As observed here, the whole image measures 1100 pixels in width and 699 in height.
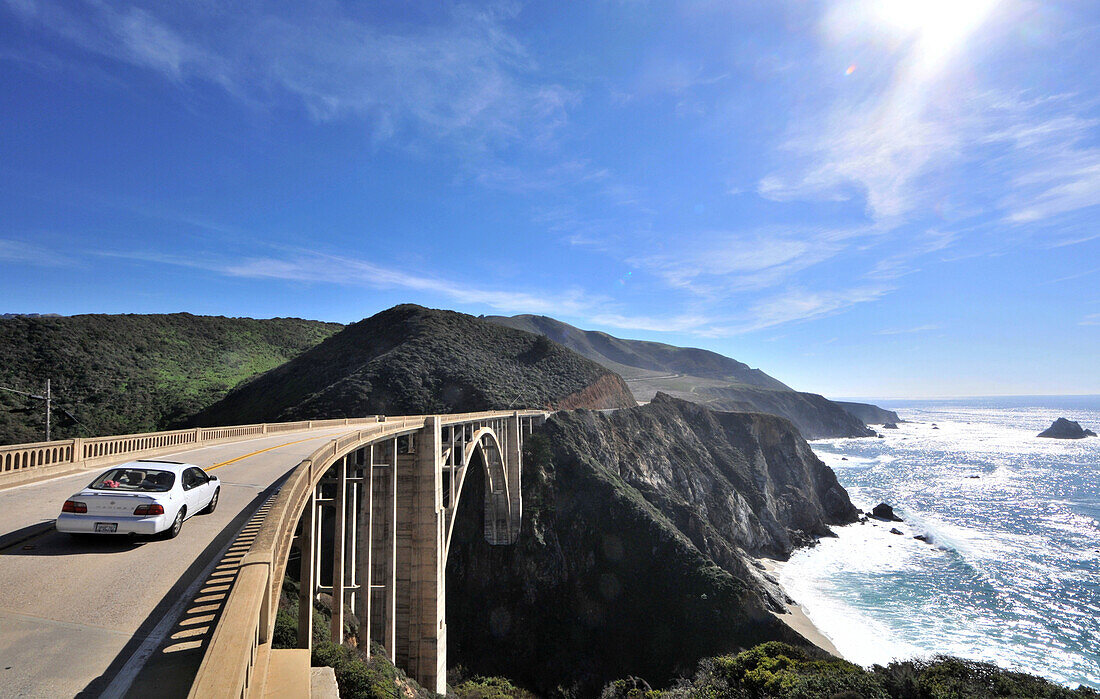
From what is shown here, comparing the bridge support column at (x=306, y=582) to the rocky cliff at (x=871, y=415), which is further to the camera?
the rocky cliff at (x=871, y=415)

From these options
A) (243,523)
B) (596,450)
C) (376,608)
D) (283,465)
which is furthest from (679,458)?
(243,523)

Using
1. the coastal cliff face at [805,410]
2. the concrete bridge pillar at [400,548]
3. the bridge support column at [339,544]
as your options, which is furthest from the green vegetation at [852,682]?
the coastal cliff face at [805,410]

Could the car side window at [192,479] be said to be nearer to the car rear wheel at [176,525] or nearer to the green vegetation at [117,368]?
the car rear wheel at [176,525]

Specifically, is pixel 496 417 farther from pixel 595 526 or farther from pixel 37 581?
pixel 37 581

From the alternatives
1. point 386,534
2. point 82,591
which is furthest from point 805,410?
point 82,591

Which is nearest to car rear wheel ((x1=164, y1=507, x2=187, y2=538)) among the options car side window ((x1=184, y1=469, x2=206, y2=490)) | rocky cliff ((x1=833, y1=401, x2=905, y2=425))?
car side window ((x1=184, y1=469, x2=206, y2=490))

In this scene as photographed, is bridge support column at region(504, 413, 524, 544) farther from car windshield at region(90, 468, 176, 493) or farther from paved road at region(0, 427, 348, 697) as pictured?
car windshield at region(90, 468, 176, 493)

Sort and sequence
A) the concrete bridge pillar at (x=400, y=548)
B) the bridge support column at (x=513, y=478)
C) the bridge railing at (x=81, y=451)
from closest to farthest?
the bridge railing at (x=81, y=451), the concrete bridge pillar at (x=400, y=548), the bridge support column at (x=513, y=478)

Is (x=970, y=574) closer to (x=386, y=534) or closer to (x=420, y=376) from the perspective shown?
(x=386, y=534)
